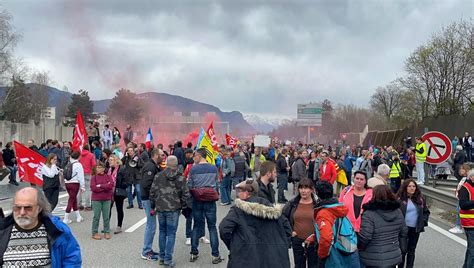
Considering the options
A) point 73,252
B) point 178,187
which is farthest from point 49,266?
point 178,187

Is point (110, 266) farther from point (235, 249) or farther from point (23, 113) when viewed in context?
point (23, 113)

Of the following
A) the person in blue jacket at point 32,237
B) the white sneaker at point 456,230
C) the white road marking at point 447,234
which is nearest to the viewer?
the person in blue jacket at point 32,237

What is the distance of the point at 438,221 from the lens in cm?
1234

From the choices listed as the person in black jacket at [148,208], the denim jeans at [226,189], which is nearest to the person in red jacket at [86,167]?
the denim jeans at [226,189]

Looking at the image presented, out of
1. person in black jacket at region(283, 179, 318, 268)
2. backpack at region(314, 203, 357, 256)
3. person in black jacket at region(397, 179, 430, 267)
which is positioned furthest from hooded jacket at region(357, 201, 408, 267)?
person in black jacket at region(397, 179, 430, 267)

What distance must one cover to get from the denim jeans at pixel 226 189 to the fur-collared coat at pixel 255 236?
1102 centimetres

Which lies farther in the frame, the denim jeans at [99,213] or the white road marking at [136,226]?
the white road marking at [136,226]

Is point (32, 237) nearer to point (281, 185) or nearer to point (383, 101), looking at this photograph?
point (281, 185)

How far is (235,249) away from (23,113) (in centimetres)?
6593

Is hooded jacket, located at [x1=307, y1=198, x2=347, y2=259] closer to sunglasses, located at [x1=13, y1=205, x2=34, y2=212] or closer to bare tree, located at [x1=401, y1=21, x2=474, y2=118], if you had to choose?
sunglasses, located at [x1=13, y1=205, x2=34, y2=212]

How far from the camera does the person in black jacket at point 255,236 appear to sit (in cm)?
461

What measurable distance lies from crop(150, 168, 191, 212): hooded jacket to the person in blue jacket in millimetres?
4130

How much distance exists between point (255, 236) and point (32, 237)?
6.63 ft

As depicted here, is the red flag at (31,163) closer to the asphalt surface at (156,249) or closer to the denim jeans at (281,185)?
the asphalt surface at (156,249)
